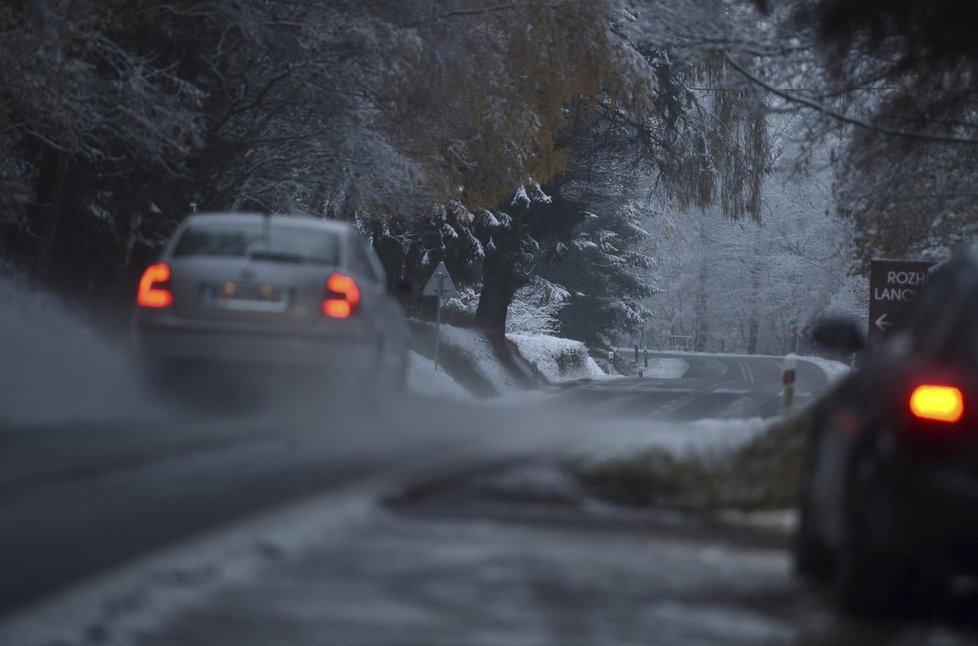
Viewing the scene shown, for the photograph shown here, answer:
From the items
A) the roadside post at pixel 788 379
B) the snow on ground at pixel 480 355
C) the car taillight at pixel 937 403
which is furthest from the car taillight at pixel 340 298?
the snow on ground at pixel 480 355

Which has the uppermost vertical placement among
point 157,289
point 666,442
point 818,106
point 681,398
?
point 818,106

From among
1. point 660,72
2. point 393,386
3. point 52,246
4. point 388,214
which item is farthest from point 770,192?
point 393,386

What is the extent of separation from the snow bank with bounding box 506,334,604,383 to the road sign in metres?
26.5

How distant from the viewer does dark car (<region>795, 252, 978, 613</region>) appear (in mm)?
Result: 6016

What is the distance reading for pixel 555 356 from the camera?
52.6 m

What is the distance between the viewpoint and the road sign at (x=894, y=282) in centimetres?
2228

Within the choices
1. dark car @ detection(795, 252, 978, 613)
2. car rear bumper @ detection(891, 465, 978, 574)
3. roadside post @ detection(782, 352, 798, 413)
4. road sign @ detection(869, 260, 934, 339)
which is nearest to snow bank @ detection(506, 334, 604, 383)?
roadside post @ detection(782, 352, 798, 413)

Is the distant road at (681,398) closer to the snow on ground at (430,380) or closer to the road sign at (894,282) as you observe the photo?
the snow on ground at (430,380)

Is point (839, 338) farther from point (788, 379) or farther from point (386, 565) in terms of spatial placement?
point (788, 379)

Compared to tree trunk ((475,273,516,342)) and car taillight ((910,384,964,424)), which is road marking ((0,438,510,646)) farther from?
tree trunk ((475,273,516,342))

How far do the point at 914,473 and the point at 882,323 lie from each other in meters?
16.9

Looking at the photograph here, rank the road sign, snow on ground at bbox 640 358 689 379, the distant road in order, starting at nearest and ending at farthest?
the road sign → the distant road → snow on ground at bbox 640 358 689 379

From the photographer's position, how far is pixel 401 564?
7.27 meters

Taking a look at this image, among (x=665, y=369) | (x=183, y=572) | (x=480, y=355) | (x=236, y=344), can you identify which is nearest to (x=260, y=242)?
(x=236, y=344)
